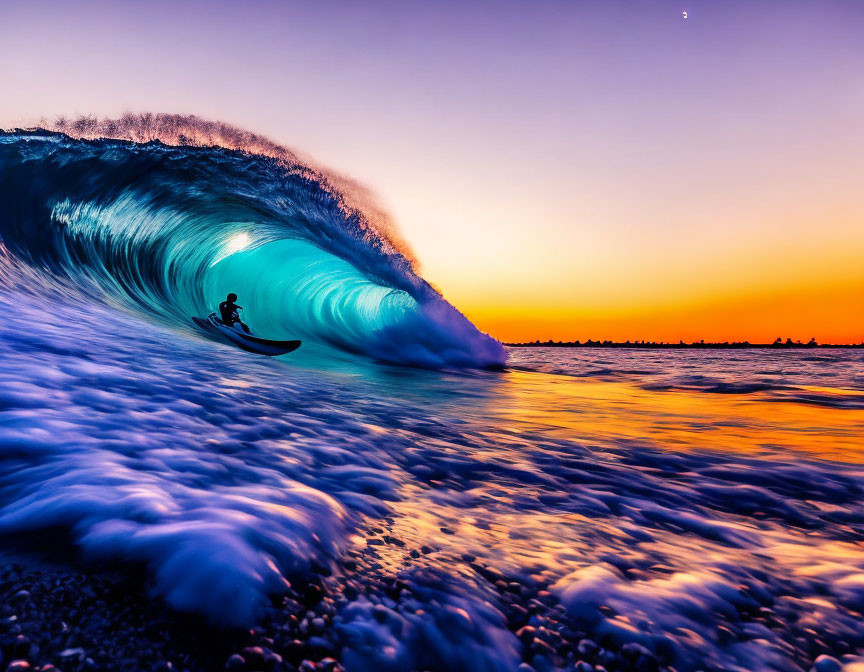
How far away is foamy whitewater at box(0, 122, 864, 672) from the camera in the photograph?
45.8 inches

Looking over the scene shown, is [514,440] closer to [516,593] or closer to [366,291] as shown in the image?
[516,593]

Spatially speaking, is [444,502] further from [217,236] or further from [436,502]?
[217,236]

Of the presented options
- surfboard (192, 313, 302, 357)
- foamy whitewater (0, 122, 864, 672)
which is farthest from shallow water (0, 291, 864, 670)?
surfboard (192, 313, 302, 357)

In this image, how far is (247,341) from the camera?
7.71 m

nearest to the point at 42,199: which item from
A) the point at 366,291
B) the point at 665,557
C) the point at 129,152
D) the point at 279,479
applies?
the point at 129,152

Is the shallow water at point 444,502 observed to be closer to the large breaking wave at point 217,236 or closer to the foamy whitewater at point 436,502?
the foamy whitewater at point 436,502

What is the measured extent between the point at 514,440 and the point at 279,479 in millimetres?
1931

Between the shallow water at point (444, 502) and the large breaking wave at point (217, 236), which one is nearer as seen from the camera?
the shallow water at point (444, 502)

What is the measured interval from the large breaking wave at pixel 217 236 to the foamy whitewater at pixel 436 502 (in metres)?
1.71

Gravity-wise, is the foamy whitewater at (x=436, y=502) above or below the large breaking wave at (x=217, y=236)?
below

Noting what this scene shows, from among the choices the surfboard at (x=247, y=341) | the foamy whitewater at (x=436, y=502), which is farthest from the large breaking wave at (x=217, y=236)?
the foamy whitewater at (x=436, y=502)

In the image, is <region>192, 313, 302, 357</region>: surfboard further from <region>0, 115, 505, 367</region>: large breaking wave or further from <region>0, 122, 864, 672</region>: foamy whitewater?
<region>0, 122, 864, 672</region>: foamy whitewater

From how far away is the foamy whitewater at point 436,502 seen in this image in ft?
3.82

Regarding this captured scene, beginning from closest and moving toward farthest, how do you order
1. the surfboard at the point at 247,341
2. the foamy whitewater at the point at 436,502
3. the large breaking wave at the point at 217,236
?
the foamy whitewater at the point at 436,502, the large breaking wave at the point at 217,236, the surfboard at the point at 247,341
